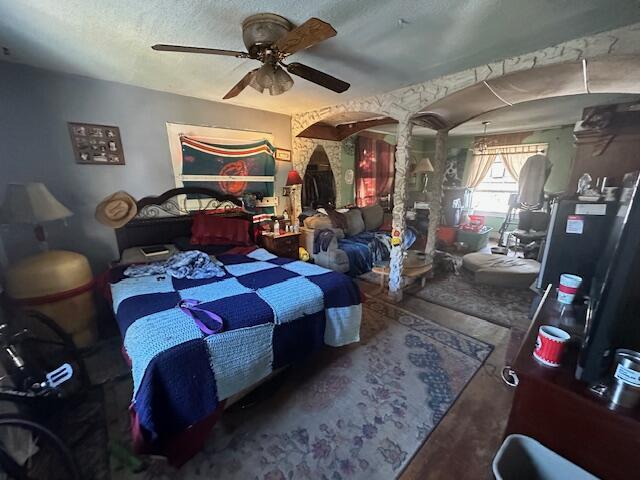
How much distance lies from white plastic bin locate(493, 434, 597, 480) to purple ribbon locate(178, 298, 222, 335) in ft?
4.36

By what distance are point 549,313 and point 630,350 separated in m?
0.53

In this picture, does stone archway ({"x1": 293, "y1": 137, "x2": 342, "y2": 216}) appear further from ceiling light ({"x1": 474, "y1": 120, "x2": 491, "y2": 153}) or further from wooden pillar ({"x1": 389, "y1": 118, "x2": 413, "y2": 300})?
ceiling light ({"x1": 474, "y1": 120, "x2": 491, "y2": 153})

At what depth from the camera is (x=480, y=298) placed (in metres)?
3.28

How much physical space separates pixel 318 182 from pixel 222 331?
359 centimetres

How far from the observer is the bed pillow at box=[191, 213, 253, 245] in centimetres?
300

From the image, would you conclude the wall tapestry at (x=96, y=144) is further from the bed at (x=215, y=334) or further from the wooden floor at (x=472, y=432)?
the wooden floor at (x=472, y=432)

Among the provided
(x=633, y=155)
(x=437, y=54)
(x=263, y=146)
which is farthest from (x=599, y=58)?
(x=263, y=146)

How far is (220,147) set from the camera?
10.9 feet

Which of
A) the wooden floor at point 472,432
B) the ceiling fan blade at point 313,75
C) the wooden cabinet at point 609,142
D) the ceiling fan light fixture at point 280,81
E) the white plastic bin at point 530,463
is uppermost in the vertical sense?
the ceiling fan blade at point 313,75

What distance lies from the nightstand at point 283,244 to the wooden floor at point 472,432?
247cm

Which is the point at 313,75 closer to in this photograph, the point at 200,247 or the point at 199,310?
the point at 199,310

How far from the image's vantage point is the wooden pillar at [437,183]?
393 centimetres

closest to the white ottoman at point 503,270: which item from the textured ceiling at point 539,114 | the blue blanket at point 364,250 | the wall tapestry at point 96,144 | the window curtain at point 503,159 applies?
the blue blanket at point 364,250

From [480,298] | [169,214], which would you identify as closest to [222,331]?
[169,214]
